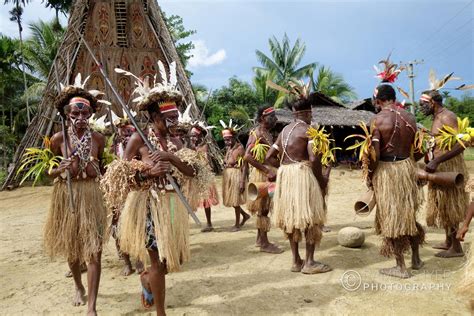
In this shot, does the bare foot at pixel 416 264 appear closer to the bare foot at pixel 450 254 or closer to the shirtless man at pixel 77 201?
the bare foot at pixel 450 254

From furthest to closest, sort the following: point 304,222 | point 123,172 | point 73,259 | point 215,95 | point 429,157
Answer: point 215,95 → point 429,157 → point 304,222 → point 73,259 → point 123,172

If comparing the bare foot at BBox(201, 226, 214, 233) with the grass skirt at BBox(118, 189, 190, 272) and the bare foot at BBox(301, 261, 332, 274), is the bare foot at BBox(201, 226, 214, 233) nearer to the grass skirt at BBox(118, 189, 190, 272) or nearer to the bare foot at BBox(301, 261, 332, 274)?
the bare foot at BBox(301, 261, 332, 274)

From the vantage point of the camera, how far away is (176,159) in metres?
2.87

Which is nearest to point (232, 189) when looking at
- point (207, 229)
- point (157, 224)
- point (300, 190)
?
point (207, 229)

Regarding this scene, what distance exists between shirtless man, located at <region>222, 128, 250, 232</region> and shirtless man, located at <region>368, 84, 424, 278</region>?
9.26 ft

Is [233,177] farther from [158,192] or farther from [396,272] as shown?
[158,192]

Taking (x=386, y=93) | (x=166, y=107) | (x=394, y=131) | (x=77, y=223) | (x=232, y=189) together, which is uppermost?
(x=386, y=93)

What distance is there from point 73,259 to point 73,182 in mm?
666

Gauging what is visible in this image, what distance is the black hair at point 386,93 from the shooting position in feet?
12.9

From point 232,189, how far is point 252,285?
2.83 m

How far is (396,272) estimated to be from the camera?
12.4 ft

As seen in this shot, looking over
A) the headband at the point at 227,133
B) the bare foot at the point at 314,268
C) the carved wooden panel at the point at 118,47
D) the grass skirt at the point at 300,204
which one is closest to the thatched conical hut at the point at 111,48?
the carved wooden panel at the point at 118,47

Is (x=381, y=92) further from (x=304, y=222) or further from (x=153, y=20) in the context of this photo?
(x=153, y=20)

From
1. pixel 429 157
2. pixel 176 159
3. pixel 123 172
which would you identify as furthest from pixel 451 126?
pixel 123 172
